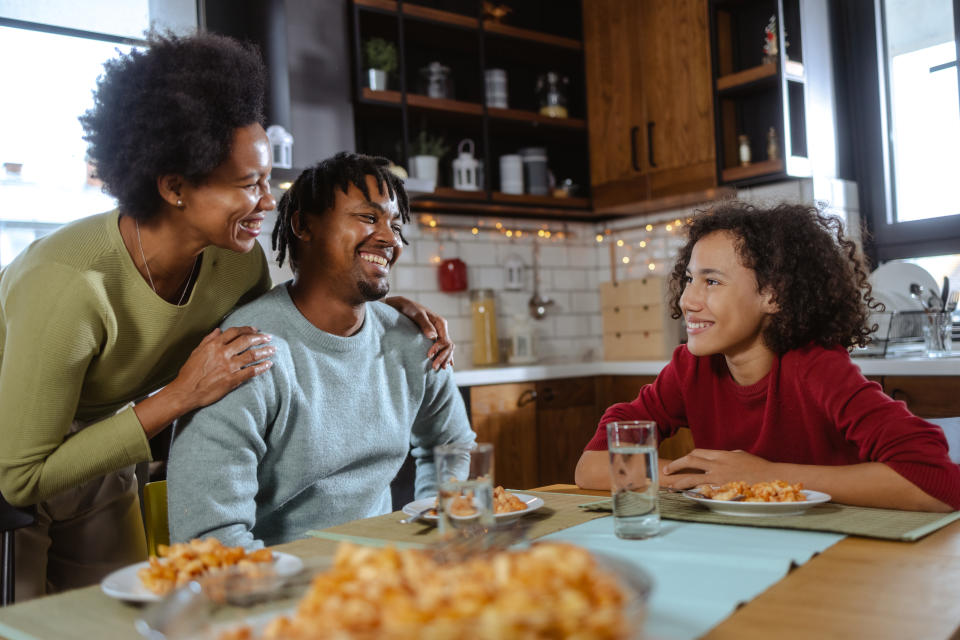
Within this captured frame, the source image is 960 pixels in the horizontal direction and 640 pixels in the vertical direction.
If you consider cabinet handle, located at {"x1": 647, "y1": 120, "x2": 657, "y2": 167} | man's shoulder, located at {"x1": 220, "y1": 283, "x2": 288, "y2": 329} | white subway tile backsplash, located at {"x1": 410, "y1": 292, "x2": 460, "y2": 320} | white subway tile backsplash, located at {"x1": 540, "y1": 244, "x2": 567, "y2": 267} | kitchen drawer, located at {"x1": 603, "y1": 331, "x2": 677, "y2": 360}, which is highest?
cabinet handle, located at {"x1": 647, "y1": 120, "x2": 657, "y2": 167}

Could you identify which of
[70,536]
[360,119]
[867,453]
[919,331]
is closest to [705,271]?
[867,453]

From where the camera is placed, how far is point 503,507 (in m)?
1.22

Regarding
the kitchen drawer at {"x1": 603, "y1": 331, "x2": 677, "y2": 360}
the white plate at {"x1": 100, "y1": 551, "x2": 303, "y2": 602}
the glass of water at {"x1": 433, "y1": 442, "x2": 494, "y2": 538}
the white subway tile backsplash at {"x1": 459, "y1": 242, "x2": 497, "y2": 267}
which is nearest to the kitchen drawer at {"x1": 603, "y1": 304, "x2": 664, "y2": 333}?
the kitchen drawer at {"x1": 603, "y1": 331, "x2": 677, "y2": 360}

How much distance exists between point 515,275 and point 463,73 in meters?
1.05

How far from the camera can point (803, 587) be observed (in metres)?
0.86

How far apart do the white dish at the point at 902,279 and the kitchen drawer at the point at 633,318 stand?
0.93 m

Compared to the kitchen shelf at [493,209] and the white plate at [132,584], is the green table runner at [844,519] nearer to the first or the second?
the white plate at [132,584]

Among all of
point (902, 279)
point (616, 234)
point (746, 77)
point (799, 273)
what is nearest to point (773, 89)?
point (746, 77)

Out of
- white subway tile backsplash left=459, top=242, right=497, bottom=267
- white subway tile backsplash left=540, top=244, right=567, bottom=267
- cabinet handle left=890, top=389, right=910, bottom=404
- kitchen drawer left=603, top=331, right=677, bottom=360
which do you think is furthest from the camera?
white subway tile backsplash left=540, top=244, right=567, bottom=267

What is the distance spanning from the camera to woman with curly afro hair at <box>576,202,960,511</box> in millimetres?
1537

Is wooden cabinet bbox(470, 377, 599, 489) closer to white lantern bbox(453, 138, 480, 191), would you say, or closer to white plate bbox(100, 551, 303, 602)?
white lantern bbox(453, 138, 480, 191)

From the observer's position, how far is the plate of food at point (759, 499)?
1.15 m

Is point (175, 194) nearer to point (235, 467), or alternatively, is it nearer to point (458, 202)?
point (235, 467)

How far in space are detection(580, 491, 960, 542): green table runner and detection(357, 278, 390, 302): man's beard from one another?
1.97 feet
